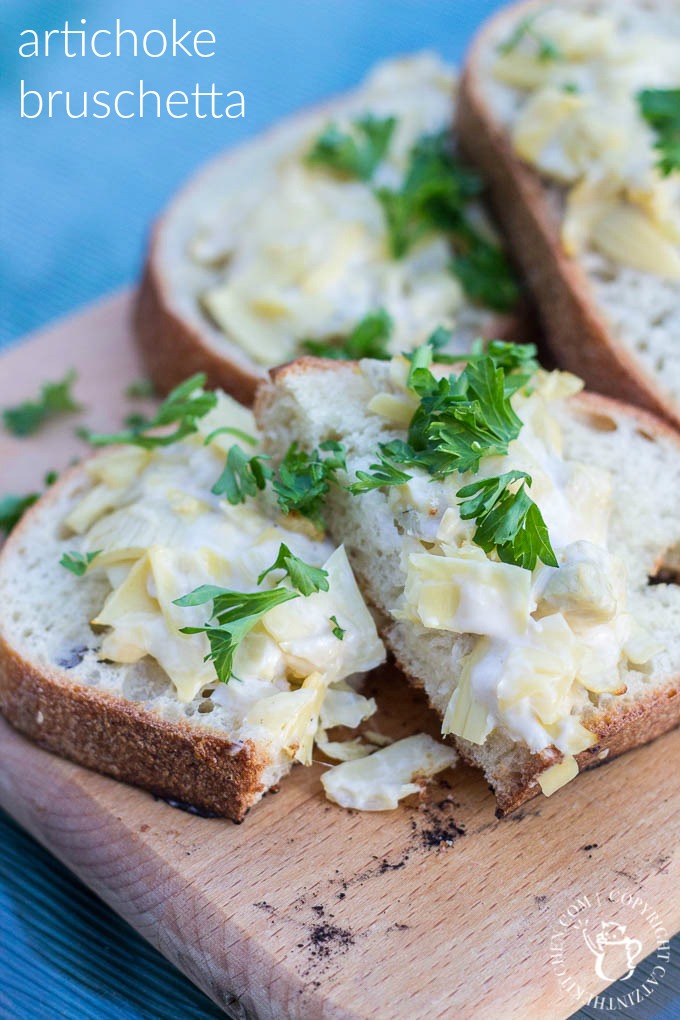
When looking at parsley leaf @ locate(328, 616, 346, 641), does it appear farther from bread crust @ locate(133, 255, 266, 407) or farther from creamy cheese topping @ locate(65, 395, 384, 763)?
bread crust @ locate(133, 255, 266, 407)

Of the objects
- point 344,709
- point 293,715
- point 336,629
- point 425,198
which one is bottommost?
point 344,709

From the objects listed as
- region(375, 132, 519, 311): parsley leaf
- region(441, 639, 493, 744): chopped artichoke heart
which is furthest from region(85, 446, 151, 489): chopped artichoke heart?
region(375, 132, 519, 311): parsley leaf

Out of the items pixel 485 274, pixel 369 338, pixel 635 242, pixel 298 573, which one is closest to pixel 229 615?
pixel 298 573

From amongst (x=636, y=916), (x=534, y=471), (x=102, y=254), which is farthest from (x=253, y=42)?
(x=636, y=916)

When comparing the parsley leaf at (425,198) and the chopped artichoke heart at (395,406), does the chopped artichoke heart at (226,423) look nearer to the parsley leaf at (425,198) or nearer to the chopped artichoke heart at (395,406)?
the chopped artichoke heart at (395,406)

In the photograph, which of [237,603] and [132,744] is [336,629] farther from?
[132,744]

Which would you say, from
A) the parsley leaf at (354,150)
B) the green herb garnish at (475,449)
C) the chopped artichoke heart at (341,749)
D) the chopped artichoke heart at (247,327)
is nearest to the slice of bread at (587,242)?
the parsley leaf at (354,150)

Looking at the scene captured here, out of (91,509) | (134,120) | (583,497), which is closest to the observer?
(583,497)
